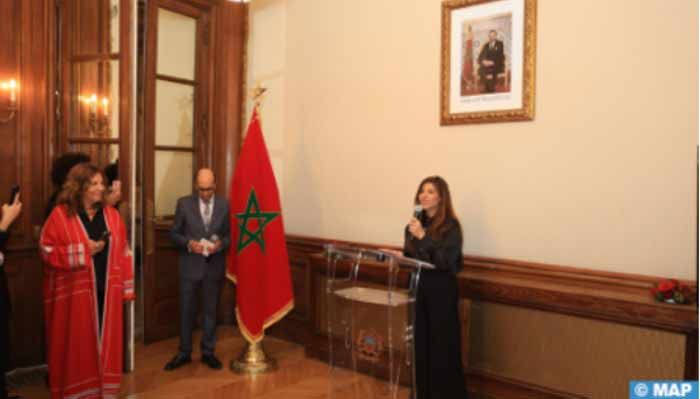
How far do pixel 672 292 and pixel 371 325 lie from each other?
4.95 feet

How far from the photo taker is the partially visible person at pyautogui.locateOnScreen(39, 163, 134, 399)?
10.9 feet

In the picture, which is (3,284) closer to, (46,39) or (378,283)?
(46,39)

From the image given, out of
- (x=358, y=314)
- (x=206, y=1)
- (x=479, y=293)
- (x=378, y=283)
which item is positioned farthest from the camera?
(x=206, y=1)

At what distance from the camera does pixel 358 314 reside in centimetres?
317

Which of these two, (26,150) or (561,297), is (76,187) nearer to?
(26,150)

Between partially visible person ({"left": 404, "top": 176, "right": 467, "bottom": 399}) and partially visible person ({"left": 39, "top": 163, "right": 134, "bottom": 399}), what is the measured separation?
5.80 feet

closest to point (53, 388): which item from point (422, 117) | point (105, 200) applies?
point (105, 200)

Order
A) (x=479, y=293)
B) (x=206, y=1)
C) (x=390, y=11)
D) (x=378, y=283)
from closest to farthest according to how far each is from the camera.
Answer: (x=479, y=293)
(x=378, y=283)
(x=390, y=11)
(x=206, y=1)

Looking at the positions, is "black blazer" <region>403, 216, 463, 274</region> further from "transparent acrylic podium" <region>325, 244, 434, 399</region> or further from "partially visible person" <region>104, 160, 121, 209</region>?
"partially visible person" <region>104, 160, 121, 209</region>

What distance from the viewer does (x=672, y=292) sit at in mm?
2943

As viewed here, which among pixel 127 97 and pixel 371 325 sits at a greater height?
pixel 127 97

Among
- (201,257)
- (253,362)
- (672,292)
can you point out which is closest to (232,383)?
(253,362)

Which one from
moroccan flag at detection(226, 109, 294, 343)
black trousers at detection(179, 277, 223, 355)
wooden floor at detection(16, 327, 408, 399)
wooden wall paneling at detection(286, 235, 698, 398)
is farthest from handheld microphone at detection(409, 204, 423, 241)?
black trousers at detection(179, 277, 223, 355)

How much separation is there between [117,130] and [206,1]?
169 cm
